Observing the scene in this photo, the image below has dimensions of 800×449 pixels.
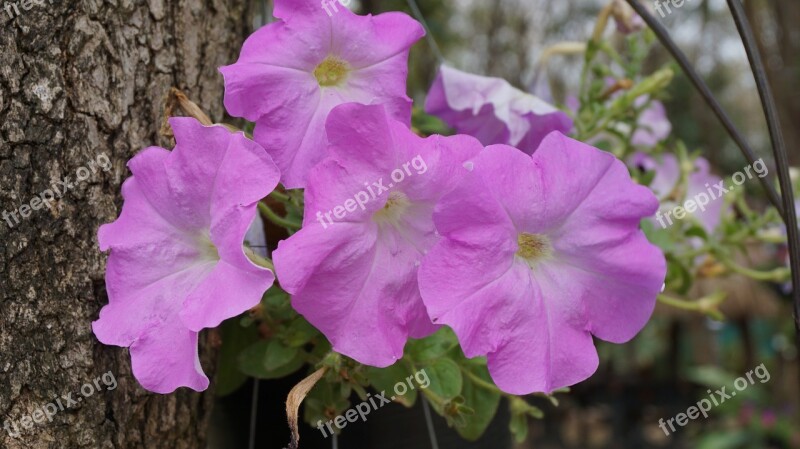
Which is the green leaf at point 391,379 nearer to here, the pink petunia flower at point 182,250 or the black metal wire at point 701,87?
the pink petunia flower at point 182,250

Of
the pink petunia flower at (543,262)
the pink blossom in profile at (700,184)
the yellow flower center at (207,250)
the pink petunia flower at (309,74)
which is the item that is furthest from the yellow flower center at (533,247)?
the pink blossom in profile at (700,184)

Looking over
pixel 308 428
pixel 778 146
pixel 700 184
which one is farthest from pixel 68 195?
pixel 700 184

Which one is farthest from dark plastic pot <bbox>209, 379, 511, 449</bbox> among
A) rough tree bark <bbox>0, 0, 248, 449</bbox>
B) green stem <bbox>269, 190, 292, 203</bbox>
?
green stem <bbox>269, 190, 292, 203</bbox>

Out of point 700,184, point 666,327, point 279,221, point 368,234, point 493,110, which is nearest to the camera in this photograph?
point 368,234

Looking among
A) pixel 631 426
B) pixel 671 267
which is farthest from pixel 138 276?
pixel 631 426

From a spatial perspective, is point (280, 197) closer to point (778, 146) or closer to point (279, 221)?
point (279, 221)

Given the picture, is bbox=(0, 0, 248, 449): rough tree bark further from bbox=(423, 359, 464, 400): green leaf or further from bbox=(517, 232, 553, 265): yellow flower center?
bbox=(517, 232, 553, 265): yellow flower center

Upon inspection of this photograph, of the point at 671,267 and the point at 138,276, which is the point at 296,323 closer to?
the point at 138,276
